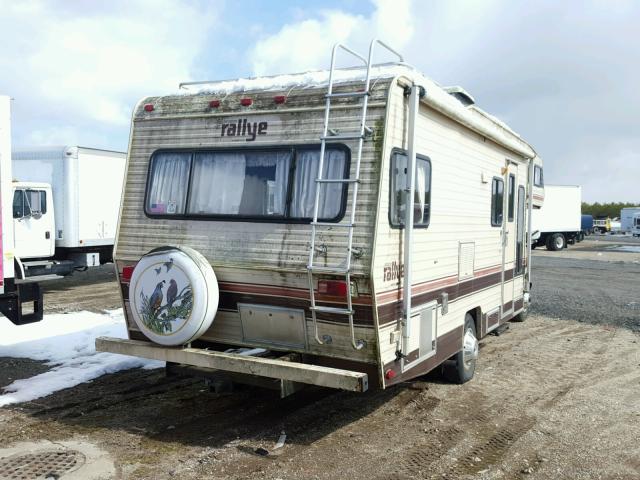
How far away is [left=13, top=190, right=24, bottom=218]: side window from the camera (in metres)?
13.1

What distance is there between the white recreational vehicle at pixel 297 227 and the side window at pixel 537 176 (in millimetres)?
4325

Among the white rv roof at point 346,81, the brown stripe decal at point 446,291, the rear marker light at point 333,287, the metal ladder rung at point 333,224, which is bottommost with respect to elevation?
the brown stripe decal at point 446,291

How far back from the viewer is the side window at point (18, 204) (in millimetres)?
13133

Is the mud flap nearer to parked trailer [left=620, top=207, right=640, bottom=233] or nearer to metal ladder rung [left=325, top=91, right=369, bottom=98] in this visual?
metal ladder rung [left=325, top=91, right=369, bottom=98]

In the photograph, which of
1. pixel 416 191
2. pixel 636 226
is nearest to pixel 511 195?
pixel 416 191

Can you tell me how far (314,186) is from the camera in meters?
4.95

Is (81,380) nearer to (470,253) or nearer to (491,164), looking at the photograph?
(470,253)

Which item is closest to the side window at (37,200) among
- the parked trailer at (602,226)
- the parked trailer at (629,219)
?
the parked trailer at (629,219)

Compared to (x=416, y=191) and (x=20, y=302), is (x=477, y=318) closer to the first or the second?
(x=416, y=191)

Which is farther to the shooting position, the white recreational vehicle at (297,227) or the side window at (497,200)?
the side window at (497,200)

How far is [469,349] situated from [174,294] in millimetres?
3453

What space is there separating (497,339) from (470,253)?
120 inches

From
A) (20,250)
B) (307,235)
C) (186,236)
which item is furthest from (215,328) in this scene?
(20,250)

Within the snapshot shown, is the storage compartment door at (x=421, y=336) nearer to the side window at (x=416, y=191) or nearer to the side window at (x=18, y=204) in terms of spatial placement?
the side window at (x=416, y=191)
